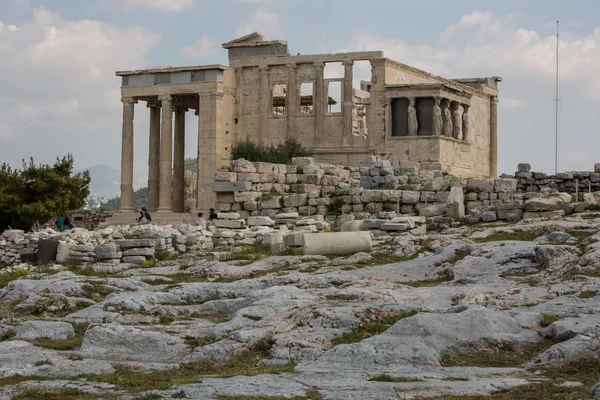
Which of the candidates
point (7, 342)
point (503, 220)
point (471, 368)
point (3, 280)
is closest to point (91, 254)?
point (3, 280)

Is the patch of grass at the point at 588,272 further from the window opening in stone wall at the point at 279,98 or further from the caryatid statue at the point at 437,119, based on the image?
the window opening in stone wall at the point at 279,98

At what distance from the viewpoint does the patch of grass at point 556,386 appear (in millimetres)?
9758

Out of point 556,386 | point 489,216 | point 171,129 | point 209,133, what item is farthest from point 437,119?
point 556,386

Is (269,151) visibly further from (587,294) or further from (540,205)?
(587,294)

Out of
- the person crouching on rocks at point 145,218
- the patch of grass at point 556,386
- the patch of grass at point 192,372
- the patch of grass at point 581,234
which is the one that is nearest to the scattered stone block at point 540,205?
the patch of grass at point 581,234

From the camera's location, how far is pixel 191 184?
51.8 m

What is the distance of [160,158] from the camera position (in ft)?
158

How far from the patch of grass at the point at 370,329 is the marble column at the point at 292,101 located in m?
35.3

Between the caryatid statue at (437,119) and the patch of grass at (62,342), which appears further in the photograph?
the caryatid statue at (437,119)

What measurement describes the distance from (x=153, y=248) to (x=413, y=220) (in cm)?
581

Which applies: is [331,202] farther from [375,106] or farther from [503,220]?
[375,106]

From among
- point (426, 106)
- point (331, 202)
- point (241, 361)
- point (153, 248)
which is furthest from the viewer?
point (426, 106)

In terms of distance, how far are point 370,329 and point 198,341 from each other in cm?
202

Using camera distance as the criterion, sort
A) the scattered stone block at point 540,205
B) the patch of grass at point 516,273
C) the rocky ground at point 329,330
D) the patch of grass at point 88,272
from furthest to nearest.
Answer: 1. the scattered stone block at point 540,205
2. the patch of grass at point 88,272
3. the patch of grass at point 516,273
4. the rocky ground at point 329,330
